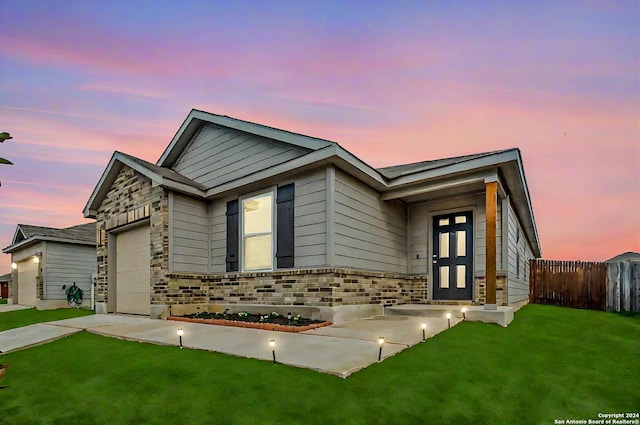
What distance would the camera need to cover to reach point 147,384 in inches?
150

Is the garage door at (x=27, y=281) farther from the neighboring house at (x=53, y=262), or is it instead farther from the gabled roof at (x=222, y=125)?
the gabled roof at (x=222, y=125)

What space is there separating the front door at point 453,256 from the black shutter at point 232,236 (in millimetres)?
5299

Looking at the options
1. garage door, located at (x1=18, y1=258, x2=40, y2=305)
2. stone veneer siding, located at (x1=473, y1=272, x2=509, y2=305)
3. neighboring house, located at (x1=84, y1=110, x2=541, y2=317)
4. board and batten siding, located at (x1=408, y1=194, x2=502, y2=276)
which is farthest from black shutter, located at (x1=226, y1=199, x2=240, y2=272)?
garage door, located at (x1=18, y1=258, x2=40, y2=305)

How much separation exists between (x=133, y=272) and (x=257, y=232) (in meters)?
4.59

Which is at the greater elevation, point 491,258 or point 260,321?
point 491,258

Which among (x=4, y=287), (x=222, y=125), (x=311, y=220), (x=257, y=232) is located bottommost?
(x=4, y=287)

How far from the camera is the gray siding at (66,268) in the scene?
54.3 ft

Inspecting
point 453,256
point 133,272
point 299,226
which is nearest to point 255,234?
point 299,226

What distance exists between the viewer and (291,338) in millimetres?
5730

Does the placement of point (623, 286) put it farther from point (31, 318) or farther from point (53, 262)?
point (53, 262)

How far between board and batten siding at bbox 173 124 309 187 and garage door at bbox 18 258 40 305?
38.6 feet

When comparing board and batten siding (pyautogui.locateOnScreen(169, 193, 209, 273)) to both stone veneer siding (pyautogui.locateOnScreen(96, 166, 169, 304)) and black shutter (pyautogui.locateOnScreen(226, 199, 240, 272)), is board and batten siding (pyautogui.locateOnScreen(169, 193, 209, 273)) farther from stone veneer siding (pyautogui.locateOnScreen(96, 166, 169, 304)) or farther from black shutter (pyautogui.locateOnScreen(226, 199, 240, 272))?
black shutter (pyautogui.locateOnScreen(226, 199, 240, 272))

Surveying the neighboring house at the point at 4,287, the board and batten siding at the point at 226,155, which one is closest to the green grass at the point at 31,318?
the board and batten siding at the point at 226,155

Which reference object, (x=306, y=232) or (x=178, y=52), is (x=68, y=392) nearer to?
(x=306, y=232)
